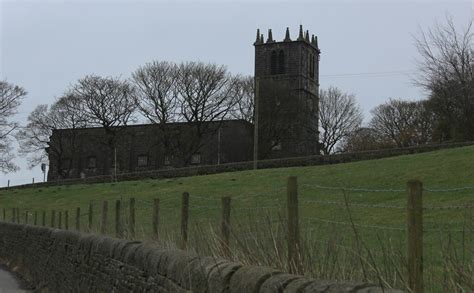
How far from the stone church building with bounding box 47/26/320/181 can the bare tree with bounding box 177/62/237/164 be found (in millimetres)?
376

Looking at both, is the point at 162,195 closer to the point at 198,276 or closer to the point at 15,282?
the point at 15,282

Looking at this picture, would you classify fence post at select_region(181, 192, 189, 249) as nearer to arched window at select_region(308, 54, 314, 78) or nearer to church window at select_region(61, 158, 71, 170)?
church window at select_region(61, 158, 71, 170)

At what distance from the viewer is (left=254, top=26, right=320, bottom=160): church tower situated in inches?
2879

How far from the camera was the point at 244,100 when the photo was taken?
74.9 meters

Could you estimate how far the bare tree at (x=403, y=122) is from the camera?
246ft

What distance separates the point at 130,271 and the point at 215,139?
69.8 metres

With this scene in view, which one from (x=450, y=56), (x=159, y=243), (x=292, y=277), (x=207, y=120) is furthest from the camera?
(x=207, y=120)

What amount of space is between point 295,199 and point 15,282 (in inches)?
544

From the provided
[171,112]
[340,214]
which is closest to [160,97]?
[171,112]

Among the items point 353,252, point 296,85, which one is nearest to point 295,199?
point 353,252

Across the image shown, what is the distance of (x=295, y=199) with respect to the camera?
5.73 meters

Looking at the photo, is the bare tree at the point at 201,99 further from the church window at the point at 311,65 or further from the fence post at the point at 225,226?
the fence post at the point at 225,226

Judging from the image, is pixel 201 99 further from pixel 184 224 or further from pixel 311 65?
pixel 184 224

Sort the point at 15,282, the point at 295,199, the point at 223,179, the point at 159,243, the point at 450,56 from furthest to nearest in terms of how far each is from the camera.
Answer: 1. the point at 450,56
2. the point at 223,179
3. the point at 15,282
4. the point at 159,243
5. the point at 295,199
